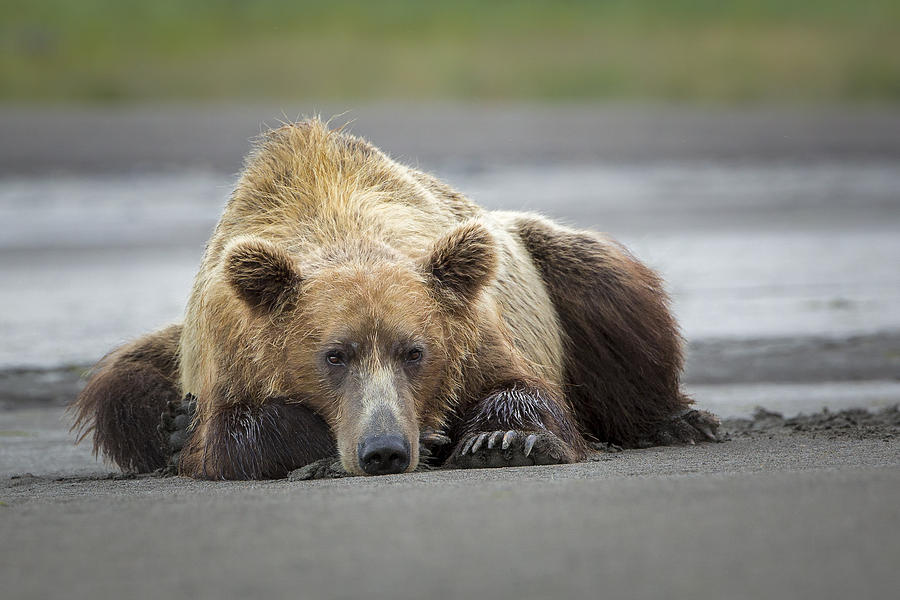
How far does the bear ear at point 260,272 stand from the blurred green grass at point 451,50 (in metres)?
32.6

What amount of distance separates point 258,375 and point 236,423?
24 centimetres

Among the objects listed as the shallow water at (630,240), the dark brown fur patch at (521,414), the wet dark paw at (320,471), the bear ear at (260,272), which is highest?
the shallow water at (630,240)

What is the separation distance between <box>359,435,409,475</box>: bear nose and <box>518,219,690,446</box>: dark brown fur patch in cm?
205

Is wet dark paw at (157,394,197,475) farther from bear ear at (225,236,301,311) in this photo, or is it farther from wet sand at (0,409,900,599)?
wet sand at (0,409,900,599)

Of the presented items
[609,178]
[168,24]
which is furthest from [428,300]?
[168,24]

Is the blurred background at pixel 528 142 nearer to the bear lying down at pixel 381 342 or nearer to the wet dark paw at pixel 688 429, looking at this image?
the bear lying down at pixel 381 342

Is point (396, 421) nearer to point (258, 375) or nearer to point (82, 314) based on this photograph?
point (258, 375)

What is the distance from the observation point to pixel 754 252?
47.2ft

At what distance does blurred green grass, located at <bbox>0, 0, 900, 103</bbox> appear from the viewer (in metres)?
39.8

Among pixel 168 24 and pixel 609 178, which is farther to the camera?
pixel 168 24

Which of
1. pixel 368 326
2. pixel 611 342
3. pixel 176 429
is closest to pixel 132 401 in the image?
pixel 176 429

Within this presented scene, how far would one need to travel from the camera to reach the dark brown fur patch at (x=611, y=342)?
692cm

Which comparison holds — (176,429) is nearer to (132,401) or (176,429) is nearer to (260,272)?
(132,401)

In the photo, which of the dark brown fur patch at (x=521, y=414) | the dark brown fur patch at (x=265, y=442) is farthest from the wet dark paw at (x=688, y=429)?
the dark brown fur patch at (x=265, y=442)
